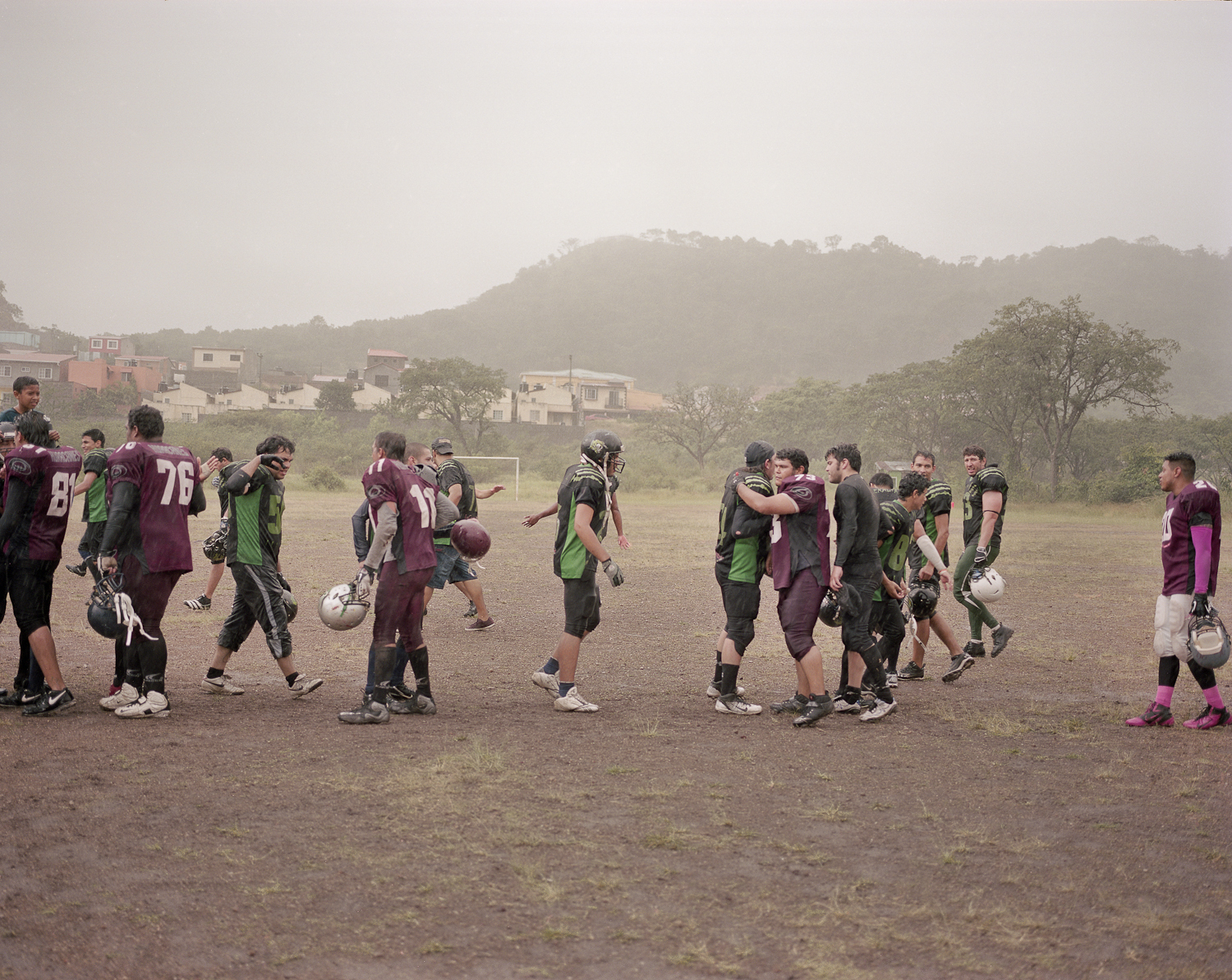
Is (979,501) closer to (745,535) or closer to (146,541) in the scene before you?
(745,535)

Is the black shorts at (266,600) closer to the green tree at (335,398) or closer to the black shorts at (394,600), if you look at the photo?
the black shorts at (394,600)

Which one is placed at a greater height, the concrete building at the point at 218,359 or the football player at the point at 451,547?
the concrete building at the point at 218,359

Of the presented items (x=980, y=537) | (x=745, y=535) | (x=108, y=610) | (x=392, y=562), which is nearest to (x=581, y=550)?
(x=745, y=535)

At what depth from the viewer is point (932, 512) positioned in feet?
30.6

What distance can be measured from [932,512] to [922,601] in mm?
1064

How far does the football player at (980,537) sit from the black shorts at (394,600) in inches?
213

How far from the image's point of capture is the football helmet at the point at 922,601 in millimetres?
8680

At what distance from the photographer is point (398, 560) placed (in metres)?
7.02

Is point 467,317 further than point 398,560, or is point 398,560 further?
point 467,317

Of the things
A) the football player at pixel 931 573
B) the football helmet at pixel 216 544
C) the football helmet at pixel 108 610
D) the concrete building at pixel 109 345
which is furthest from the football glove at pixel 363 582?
the concrete building at pixel 109 345

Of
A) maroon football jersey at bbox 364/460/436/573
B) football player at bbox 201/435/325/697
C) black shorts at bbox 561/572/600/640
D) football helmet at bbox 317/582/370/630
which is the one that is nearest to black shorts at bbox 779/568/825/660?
black shorts at bbox 561/572/600/640

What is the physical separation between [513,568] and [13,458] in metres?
11.1

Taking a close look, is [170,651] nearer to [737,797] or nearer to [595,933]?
[737,797]

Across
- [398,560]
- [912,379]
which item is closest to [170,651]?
[398,560]
